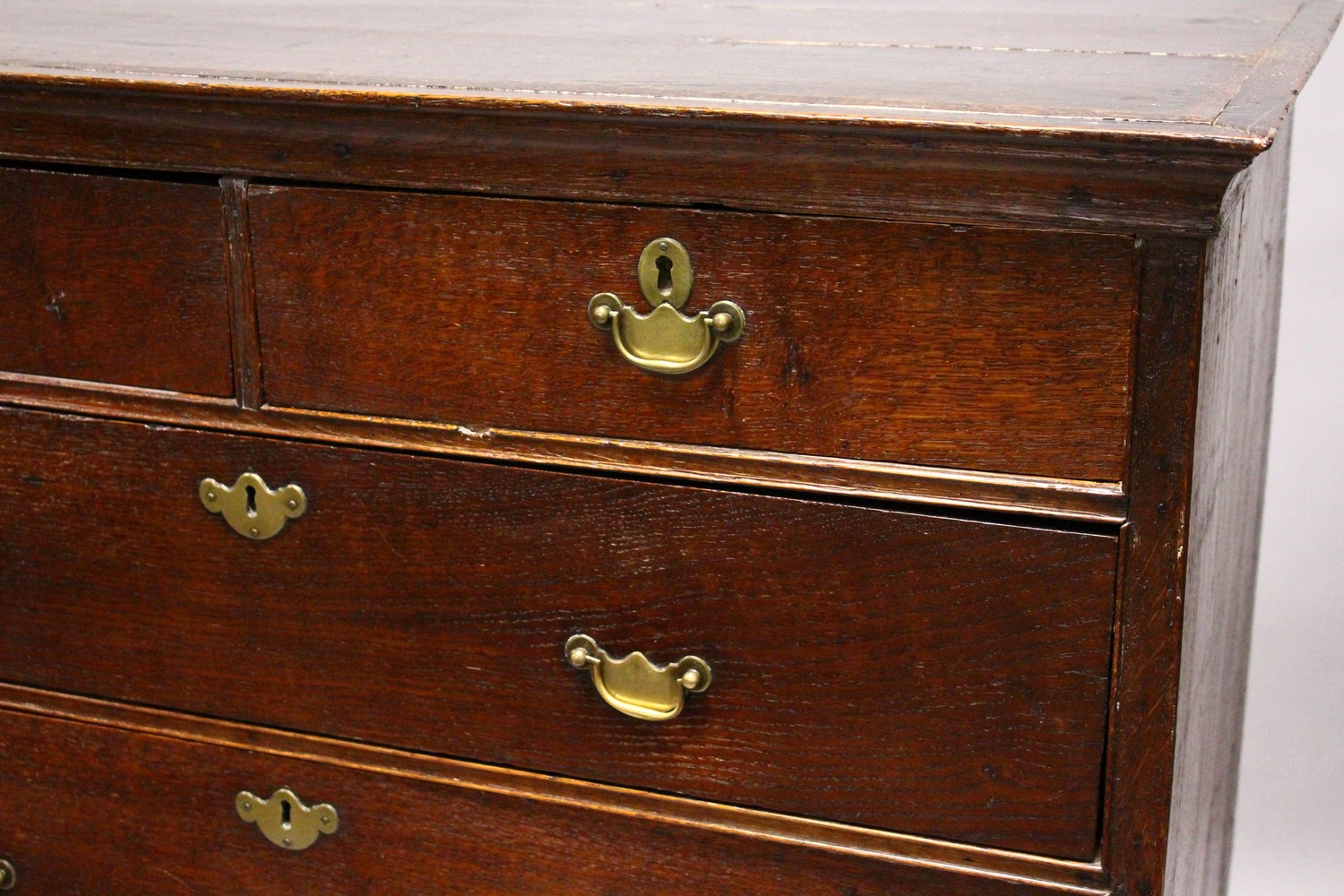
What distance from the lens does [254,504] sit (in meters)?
1.28

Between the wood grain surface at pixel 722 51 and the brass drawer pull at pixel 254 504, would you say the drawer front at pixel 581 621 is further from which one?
the wood grain surface at pixel 722 51

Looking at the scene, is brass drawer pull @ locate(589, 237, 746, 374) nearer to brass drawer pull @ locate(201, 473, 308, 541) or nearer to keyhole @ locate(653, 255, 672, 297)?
keyhole @ locate(653, 255, 672, 297)

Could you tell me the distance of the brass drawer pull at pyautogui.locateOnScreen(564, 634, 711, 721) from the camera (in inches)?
47.3

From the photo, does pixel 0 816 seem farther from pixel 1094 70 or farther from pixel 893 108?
pixel 1094 70

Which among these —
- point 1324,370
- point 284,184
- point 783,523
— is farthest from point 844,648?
point 1324,370

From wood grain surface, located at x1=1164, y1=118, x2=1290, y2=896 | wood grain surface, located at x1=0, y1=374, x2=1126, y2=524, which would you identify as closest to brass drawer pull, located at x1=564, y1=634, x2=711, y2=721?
wood grain surface, located at x1=0, y1=374, x2=1126, y2=524

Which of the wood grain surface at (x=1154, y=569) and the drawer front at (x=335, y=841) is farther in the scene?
the drawer front at (x=335, y=841)

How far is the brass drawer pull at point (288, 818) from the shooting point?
4.42 ft

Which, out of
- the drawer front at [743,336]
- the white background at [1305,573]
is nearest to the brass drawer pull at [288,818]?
the drawer front at [743,336]

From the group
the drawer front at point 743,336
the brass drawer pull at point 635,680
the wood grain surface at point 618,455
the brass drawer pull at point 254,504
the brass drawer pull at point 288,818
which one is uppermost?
the drawer front at point 743,336

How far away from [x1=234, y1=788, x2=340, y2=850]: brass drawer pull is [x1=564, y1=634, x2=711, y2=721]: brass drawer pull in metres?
0.28

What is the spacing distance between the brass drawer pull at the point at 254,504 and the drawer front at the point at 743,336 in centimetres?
7

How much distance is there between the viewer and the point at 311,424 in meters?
1.24

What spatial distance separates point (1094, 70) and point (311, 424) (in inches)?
24.7
